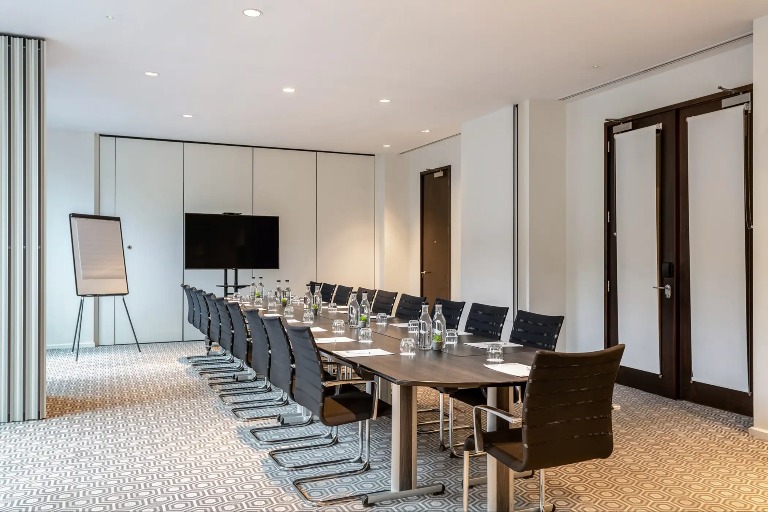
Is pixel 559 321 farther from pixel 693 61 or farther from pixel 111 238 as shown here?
pixel 111 238

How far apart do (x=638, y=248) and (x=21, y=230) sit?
5704mm

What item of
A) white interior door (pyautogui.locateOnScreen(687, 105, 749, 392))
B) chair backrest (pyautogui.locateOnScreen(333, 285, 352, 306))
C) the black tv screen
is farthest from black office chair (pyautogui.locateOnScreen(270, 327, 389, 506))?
the black tv screen

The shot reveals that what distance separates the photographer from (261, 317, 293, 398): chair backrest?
3979 mm

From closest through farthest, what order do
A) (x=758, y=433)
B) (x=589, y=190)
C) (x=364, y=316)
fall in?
1. (x=758, y=433)
2. (x=364, y=316)
3. (x=589, y=190)

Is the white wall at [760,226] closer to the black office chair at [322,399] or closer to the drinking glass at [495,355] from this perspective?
the drinking glass at [495,355]

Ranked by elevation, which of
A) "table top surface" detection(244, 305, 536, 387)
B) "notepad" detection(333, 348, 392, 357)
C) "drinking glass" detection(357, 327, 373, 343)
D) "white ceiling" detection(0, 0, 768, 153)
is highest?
"white ceiling" detection(0, 0, 768, 153)

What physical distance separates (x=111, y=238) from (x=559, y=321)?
693 centimetres

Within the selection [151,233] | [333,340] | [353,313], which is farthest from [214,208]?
[333,340]

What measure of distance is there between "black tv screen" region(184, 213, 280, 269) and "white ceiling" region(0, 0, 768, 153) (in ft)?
6.50

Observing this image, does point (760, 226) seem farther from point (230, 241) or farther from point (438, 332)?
point (230, 241)

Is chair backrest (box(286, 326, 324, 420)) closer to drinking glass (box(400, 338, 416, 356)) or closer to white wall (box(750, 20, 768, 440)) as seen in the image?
drinking glass (box(400, 338, 416, 356))

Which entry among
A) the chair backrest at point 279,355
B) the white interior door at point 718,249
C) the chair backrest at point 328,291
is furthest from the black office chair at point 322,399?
the chair backrest at point 328,291

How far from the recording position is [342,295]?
823cm

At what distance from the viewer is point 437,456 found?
4.26m
